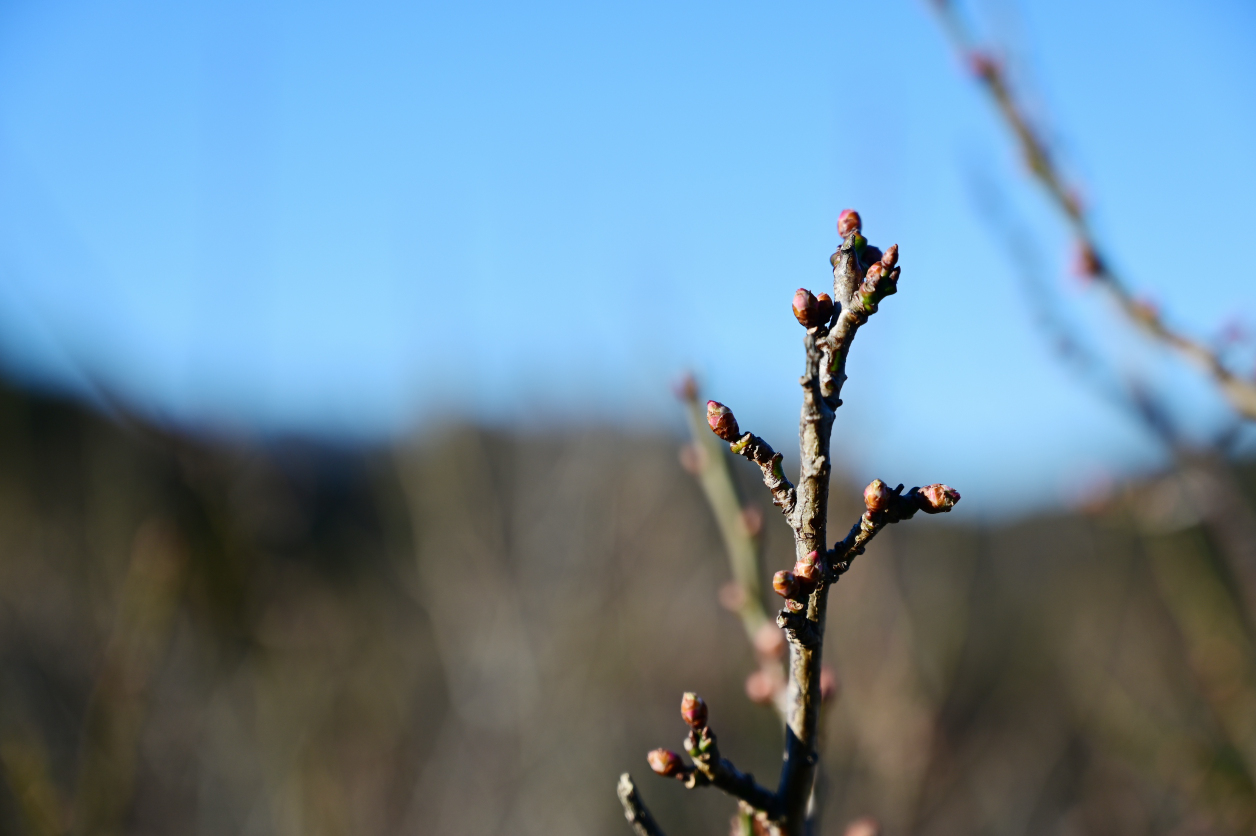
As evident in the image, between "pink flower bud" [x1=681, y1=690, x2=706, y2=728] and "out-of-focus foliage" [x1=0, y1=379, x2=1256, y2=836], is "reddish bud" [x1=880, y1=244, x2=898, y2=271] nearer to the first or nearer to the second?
"pink flower bud" [x1=681, y1=690, x2=706, y2=728]

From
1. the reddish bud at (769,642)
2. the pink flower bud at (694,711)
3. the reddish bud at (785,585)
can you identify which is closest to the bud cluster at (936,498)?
the reddish bud at (785,585)

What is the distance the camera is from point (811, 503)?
0.55 m

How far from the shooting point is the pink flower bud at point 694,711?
0.65 m

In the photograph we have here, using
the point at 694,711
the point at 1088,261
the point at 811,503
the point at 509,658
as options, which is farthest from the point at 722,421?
the point at 509,658

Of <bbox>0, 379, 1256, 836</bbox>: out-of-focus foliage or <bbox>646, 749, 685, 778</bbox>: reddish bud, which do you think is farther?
<bbox>0, 379, 1256, 836</bbox>: out-of-focus foliage

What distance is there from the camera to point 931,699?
2.86 metres

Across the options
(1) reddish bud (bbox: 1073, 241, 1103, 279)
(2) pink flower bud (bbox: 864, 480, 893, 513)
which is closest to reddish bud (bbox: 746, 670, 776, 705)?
(2) pink flower bud (bbox: 864, 480, 893, 513)

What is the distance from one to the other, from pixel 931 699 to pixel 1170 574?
86 centimetres

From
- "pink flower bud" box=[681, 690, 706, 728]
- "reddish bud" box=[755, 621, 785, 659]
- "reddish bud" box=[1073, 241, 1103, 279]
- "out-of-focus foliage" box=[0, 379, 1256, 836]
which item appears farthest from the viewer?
"out-of-focus foliage" box=[0, 379, 1256, 836]

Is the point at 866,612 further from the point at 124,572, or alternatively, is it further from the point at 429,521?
the point at 124,572

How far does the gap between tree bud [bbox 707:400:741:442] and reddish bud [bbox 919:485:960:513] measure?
0.46 feet

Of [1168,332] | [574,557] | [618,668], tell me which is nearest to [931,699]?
[1168,332]

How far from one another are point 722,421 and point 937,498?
160 millimetres

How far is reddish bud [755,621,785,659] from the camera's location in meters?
1.00
